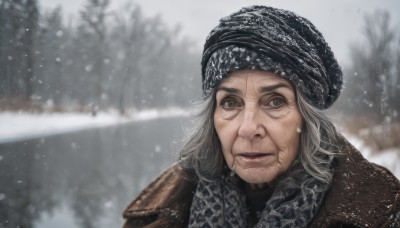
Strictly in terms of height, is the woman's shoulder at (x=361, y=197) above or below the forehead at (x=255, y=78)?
below

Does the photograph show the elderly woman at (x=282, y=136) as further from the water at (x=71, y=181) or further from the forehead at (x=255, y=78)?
the water at (x=71, y=181)

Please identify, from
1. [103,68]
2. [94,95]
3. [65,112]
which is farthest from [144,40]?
[65,112]

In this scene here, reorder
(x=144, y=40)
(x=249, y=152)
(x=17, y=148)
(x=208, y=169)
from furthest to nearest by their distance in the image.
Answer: (x=144, y=40)
(x=208, y=169)
(x=17, y=148)
(x=249, y=152)

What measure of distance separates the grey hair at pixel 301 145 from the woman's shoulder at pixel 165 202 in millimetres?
114

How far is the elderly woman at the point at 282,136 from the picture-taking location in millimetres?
1557

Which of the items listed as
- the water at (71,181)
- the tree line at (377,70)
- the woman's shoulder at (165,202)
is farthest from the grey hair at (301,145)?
the tree line at (377,70)

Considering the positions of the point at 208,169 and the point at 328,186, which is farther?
the point at 208,169

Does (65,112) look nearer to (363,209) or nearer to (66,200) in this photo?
(66,200)

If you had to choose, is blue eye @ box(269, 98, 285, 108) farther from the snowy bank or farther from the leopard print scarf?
the snowy bank

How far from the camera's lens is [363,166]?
1656mm

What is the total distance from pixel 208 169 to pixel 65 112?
19.4 metres

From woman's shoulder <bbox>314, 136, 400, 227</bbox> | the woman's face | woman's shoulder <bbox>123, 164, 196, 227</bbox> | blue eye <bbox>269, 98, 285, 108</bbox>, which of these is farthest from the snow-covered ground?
woman's shoulder <bbox>314, 136, 400, 227</bbox>

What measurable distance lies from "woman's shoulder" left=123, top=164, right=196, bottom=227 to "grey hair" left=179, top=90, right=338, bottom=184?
11 centimetres

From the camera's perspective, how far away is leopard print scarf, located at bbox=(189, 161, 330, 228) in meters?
1.56
